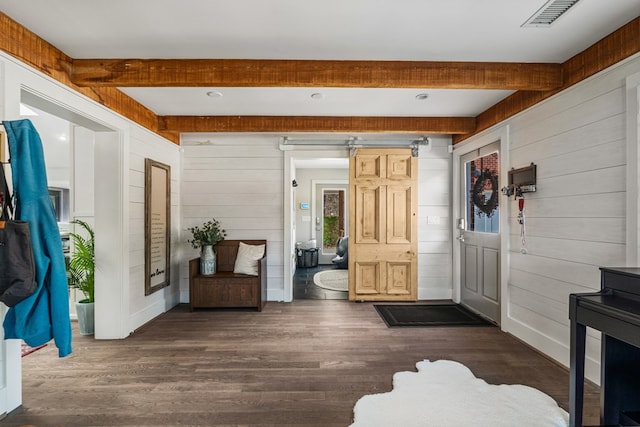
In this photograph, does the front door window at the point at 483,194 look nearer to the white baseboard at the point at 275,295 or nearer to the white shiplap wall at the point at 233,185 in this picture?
the white shiplap wall at the point at 233,185

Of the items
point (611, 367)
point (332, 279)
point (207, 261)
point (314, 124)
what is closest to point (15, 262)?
point (207, 261)

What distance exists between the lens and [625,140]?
2137mm

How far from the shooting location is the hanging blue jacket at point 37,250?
6.00ft

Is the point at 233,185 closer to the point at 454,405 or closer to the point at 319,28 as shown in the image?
the point at 319,28

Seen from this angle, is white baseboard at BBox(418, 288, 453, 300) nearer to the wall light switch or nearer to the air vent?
the wall light switch

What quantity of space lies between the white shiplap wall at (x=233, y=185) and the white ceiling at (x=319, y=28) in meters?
2.04

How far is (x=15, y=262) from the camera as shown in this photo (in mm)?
1748

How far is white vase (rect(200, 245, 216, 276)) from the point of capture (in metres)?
4.13

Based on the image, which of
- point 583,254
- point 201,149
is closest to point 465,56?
point 583,254

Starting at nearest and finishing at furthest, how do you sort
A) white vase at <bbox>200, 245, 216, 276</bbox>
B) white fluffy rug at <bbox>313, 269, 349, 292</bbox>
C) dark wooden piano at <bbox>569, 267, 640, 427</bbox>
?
dark wooden piano at <bbox>569, 267, 640, 427</bbox>
white vase at <bbox>200, 245, 216, 276</bbox>
white fluffy rug at <bbox>313, 269, 349, 292</bbox>

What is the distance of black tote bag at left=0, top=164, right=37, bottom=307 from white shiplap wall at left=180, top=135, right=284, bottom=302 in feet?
9.09

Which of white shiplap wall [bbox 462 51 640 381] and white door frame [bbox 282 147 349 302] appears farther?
white door frame [bbox 282 147 349 302]

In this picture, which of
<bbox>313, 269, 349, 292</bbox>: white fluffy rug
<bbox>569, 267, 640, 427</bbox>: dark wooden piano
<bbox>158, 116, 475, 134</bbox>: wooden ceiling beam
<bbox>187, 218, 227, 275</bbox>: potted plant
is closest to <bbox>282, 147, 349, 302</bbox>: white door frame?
<bbox>158, 116, 475, 134</bbox>: wooden ceiling beam

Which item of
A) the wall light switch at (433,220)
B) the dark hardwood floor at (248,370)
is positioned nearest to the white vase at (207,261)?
the dark hardwood floor at (248,370)
